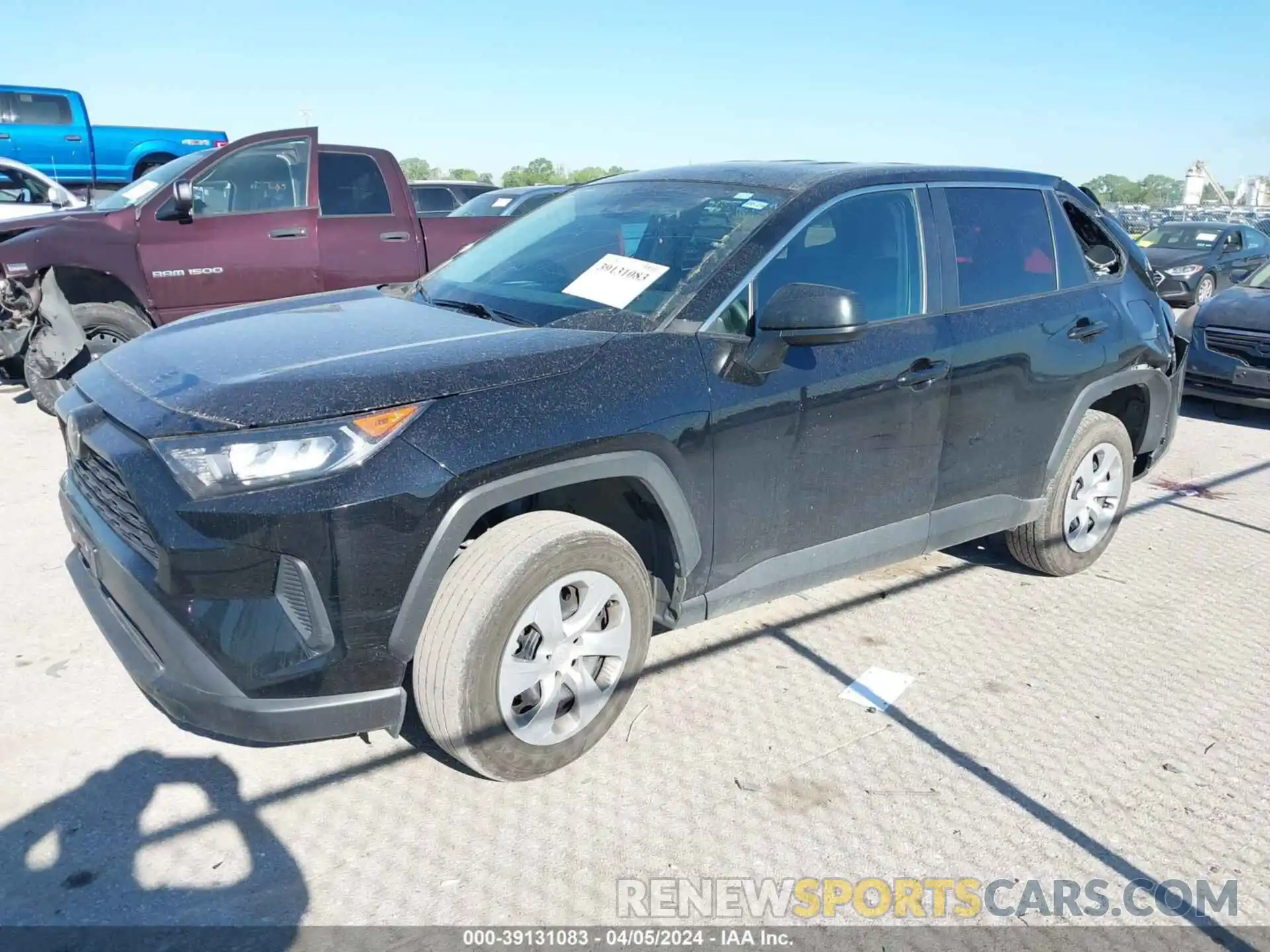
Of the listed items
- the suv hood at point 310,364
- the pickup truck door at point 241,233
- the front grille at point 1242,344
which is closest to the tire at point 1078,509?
the suv hood at point 310,364

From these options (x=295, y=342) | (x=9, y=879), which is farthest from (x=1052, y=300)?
(x=9, y=879)

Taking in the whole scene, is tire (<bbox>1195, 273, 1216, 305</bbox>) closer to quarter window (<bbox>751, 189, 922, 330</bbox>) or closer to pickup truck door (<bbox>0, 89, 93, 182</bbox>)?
quarter window (<bbox>751, 189, 922, 330</bbox>)

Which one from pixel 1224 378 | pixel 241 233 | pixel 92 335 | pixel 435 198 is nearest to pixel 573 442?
pixel 241 233

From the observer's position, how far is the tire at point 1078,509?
4457 millimetres

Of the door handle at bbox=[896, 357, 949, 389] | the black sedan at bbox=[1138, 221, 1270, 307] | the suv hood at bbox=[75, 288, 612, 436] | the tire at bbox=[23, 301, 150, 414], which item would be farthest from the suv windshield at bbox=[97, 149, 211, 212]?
the black sedan at bbox=[1138, 221, 1270, 307]

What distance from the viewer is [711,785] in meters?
3.03

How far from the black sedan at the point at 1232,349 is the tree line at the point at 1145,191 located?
49027 mm

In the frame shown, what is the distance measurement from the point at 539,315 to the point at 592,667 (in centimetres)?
117

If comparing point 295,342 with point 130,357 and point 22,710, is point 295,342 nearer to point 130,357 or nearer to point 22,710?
point 130,357

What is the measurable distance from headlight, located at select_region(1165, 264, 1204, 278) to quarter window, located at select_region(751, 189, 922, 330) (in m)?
13.5

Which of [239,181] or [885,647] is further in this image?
[239,181]

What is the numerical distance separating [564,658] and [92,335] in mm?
5473

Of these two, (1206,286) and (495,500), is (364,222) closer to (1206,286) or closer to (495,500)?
(495,500)

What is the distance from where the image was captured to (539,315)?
330 centimetres
